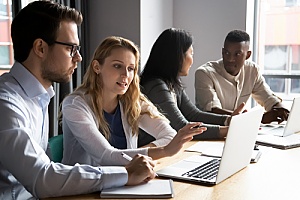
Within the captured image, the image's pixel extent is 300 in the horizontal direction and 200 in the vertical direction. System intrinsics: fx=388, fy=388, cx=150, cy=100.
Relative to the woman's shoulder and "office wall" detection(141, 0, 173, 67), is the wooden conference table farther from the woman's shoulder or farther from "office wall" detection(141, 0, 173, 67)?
"office wall" detection(141, 0, 173, 67)

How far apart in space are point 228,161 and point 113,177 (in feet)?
1.32

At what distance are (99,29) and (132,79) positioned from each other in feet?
5.34

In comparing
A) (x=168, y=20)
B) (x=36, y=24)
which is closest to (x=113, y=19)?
(x=168, y=20)

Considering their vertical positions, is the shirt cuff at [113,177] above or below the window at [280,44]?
below

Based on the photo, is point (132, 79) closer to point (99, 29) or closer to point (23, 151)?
point (23, 151)

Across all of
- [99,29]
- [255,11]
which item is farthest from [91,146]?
[255,11]

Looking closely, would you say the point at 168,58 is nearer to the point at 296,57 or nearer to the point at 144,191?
the point at 144,191

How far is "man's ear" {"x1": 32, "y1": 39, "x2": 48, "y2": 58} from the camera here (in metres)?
1.30

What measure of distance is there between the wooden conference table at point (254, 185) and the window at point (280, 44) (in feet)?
7.76

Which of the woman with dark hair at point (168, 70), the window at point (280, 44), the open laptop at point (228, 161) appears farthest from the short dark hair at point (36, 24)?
the window at point (280, 44)

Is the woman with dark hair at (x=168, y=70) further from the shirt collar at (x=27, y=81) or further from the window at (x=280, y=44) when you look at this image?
the window at (x=280, y=44)

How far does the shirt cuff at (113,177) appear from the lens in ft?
3.83

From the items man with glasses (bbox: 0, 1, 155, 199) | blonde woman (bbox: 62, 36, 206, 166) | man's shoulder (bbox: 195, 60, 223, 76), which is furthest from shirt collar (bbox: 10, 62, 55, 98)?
man's shoulder (bbox: 195, 60, 223, 76)

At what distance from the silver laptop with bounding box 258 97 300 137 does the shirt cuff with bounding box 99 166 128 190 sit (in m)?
1.14
